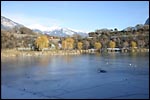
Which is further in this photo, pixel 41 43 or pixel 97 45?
pixel 97 45

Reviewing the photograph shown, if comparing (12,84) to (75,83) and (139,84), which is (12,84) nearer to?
(75,83)

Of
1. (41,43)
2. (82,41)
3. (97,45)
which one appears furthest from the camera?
(82,41)

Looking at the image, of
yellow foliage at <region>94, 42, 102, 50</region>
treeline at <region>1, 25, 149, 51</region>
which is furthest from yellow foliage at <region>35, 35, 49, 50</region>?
yellow foliage at <region>94, 42, 102, 50</region>

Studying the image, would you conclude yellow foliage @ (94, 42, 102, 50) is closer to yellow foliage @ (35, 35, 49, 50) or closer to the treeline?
the treeline

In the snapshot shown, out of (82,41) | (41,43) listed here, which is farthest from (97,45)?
(41,43)

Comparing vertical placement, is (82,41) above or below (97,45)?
above

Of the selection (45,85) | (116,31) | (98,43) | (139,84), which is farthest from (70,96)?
(116,31)

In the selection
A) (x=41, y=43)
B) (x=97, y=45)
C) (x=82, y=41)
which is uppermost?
(x=82, y=41)

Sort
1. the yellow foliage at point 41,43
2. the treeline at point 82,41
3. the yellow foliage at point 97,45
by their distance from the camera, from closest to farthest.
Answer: the yellow foliage at point 41,43
the treeline at point 82,41
the yellow foliage at point 97,45

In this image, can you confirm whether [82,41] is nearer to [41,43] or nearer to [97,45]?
[97,45]

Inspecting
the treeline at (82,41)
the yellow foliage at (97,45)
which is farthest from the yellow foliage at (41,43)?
the yellow foliage at (97,45)

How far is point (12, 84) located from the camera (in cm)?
799

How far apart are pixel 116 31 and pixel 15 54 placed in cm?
2248

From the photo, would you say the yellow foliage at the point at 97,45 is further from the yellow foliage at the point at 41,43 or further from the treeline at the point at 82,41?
the yellow foliage at the point at 41,43
